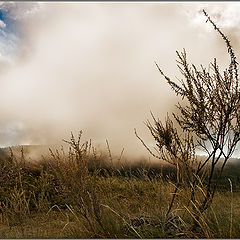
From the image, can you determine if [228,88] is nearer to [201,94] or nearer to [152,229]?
[201,94]

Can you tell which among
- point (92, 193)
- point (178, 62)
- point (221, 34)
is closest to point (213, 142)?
point (178, 62)

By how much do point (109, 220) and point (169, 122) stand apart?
185cm

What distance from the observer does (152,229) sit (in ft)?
15.3

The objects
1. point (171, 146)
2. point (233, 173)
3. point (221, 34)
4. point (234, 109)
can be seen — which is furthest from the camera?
point (233, 173)

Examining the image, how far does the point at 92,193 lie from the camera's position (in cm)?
457

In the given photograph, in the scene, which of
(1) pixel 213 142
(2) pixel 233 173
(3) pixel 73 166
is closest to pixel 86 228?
(3) pixel 73 166

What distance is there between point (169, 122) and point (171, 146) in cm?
39

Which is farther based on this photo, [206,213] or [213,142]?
[206,213]

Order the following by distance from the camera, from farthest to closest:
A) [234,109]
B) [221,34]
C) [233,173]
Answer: [233,173] < [221,34] < [234,109]

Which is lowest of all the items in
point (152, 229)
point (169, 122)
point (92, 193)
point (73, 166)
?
point (152, 229)

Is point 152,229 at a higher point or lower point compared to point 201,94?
lower

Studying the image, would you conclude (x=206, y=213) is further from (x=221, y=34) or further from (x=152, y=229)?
(x=221, y=34)

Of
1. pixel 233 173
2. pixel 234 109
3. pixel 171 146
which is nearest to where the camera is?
pixel 234 109

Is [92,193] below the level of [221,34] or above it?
below
